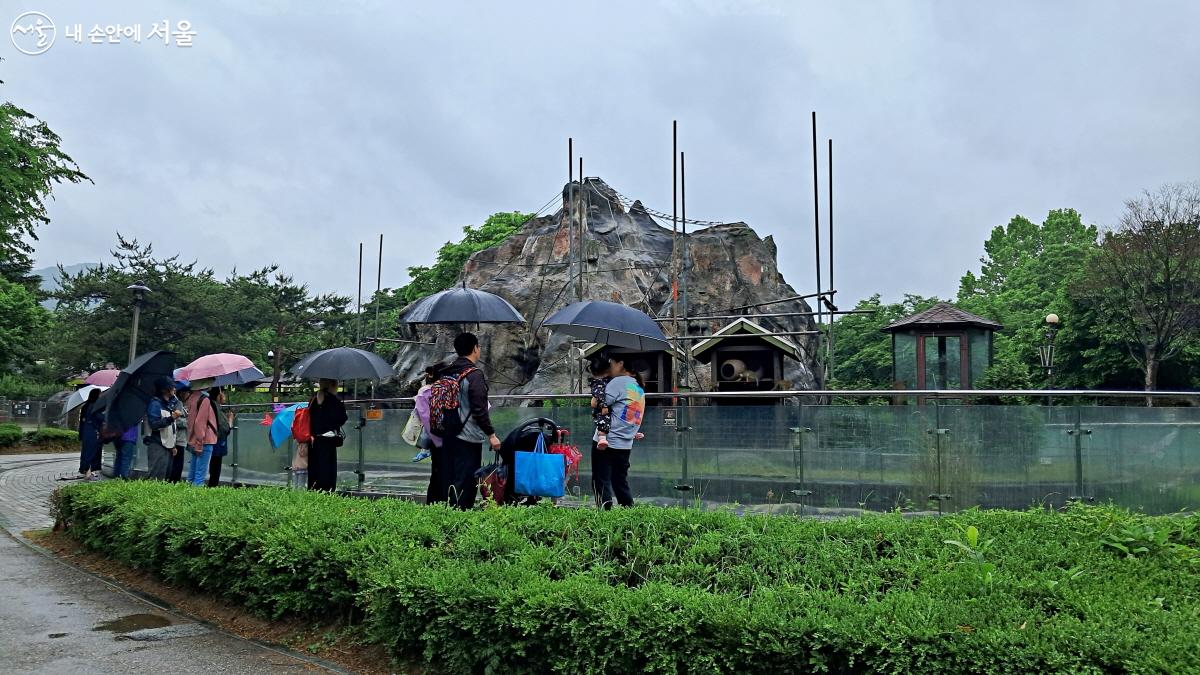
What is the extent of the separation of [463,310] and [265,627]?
545 centimetres

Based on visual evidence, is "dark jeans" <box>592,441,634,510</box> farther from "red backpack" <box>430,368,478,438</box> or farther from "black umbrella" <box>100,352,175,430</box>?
"black umbrella" <box>100,352,175,430</box>

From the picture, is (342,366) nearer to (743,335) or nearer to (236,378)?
(236,378)

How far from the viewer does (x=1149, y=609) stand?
4.57 meters

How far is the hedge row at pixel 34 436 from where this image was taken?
33.6 meters

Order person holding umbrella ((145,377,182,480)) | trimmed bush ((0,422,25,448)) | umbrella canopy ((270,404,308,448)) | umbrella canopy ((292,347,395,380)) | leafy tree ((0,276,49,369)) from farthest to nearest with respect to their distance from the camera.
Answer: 1. leafy tree ((0,276,49,369))
2. trimmed bush ((0,422,25,448))
3. umbrella canopy ((270,404,308,448))
4. umbrella canopy ((292,347,395,380))
5. person holding umbrella ((145,377,182,480))

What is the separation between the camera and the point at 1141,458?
33.7ft

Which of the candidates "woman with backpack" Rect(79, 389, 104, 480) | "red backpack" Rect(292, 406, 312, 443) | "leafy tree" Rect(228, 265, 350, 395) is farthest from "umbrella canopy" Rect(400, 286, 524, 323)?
"leafy tree" Rect(228, 265, 350, 395)

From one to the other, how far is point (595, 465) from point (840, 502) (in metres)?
3.03

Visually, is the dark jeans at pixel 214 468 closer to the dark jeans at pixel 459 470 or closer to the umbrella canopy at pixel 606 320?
the umbrella canopy at pixel 606 320

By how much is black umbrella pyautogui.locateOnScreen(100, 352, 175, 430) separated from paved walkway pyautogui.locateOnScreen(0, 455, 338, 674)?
2863mm

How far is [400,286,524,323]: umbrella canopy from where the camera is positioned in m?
11.4

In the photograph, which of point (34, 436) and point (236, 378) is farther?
point (34, 436)

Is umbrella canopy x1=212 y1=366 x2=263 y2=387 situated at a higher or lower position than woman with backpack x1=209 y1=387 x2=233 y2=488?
higher

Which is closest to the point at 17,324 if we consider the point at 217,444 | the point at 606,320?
the point at 217,444
